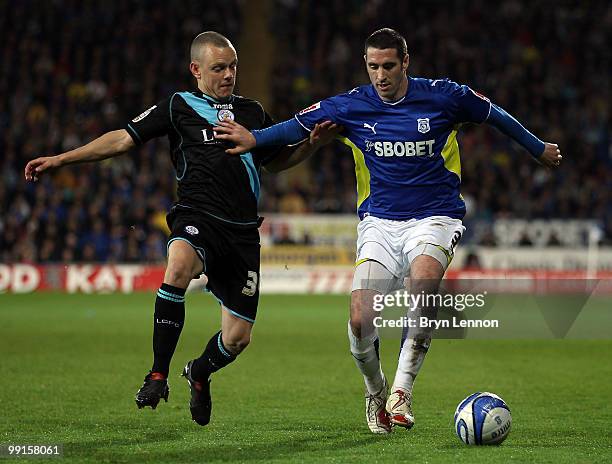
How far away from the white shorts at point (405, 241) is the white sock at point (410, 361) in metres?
0.47

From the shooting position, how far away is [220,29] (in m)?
28.9

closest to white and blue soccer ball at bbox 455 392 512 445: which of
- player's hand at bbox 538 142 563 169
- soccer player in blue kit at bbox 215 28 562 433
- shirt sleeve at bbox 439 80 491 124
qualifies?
soccer player in blue kit at bbox 215 28 562 433

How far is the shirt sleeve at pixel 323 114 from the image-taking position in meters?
7.33

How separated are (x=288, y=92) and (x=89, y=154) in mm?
20801

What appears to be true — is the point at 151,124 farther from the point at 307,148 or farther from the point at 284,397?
the point at 284,397

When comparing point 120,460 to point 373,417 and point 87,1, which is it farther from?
point 87,1

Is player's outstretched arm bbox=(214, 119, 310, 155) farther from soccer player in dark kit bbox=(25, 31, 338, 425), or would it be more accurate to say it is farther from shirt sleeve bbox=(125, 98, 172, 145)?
shirt sleeve bbox=(125, 98, 172, 145)

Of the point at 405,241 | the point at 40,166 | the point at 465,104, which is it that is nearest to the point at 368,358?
the point at 405,241

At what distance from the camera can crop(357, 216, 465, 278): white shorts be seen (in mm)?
7062

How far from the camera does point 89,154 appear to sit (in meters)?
6.98

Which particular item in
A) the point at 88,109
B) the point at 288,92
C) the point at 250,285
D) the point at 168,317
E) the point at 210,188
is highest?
the point at 288,92

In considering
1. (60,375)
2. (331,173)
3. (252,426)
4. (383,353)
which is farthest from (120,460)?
(331,173)

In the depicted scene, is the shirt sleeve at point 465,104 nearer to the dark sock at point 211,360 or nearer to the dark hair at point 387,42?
the dark hair at point 387,42

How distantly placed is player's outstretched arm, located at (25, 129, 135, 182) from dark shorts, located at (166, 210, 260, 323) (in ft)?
1.84
